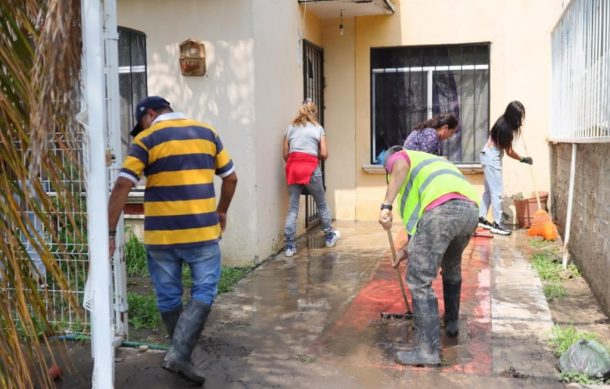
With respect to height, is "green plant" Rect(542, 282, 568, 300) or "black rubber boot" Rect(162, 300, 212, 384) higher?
"black rubber boot" Rect(162, 300, 212, 384)

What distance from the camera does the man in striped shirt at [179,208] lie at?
12.5 ft

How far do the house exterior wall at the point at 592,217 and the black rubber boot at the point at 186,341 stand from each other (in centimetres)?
320

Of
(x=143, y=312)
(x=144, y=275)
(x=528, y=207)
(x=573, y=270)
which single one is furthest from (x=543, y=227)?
(x=143, y=312)

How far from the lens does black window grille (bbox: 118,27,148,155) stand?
7762 mm

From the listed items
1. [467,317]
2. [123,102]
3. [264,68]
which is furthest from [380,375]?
[123,102]

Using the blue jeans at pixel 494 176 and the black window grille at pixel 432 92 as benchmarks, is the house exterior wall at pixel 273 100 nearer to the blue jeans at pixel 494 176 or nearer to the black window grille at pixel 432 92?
the black window grille at pixel 432 92

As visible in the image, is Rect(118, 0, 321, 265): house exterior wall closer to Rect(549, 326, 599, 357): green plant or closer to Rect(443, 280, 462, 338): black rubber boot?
Rect(443, 280, 462, 338): black rubber boot

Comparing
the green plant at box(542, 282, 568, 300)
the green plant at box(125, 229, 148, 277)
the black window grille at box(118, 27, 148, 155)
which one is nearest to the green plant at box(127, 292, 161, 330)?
the green plant at box(125, 229, 148, 277)

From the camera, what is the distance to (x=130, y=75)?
7859 millimetres

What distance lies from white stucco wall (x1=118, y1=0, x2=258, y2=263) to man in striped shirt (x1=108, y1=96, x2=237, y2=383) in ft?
9.75

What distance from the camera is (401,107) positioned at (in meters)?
10.0

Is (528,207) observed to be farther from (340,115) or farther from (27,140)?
(27,140)

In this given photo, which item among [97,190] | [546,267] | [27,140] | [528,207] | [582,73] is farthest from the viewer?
[528,207]

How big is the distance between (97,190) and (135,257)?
4447 millimetres
